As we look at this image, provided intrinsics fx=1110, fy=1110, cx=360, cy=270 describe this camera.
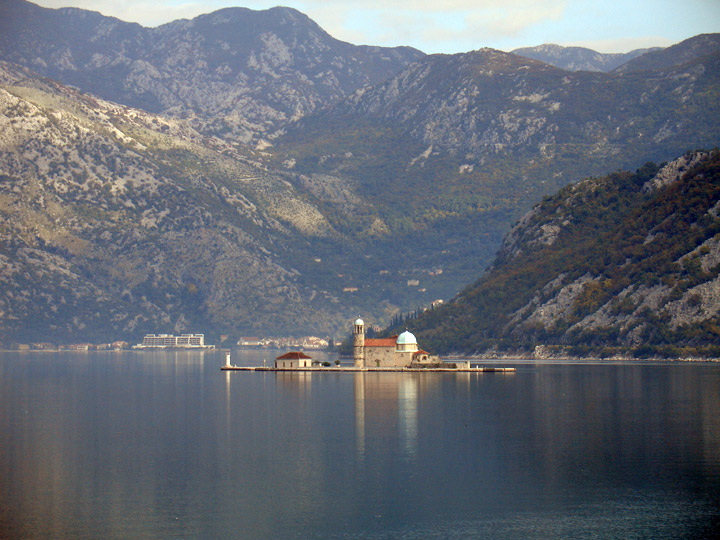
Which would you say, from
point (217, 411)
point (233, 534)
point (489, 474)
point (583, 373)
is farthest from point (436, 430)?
point (583, 373)

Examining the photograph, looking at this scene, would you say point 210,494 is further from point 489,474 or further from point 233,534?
point 489,474

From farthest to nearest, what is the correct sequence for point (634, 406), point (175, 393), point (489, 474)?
1. point (175, 393)
2. point (634, 406)
3. point (489, 474)

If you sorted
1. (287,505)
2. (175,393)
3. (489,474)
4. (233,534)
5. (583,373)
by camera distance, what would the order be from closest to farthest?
1. (233,534)
2. (287,505)
3. (489,474)
4. (175,393)
5. (583,373)

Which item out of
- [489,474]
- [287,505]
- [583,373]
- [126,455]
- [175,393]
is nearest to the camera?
[287,505]

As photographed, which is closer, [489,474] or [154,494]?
[154,494]

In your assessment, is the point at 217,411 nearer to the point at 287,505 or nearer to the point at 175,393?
the point at 175,393

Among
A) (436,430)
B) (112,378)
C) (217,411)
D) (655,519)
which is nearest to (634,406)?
(436,430)
